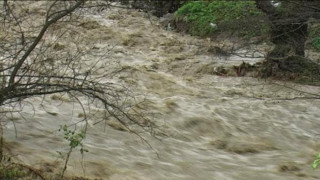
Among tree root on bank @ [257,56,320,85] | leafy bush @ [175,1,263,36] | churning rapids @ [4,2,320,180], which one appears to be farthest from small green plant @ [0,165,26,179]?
leafy bush @ [175,1,263,36]

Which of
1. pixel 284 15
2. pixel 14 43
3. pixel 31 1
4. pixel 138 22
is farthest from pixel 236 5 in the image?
pixel 14 43

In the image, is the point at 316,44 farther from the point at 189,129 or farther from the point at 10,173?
the point at 10,173

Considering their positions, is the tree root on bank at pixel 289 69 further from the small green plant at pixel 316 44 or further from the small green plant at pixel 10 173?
the small green plant at pixel 10 173

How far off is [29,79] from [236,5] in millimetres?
10104

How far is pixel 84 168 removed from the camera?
579 cm

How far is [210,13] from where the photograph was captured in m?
14.5

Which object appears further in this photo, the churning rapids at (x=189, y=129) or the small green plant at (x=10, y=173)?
the churning rapids at (x=189, y=129)

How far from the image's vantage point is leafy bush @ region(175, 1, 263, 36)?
13898mm

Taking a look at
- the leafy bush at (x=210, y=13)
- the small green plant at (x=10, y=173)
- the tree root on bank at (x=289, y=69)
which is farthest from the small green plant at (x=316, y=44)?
the small green plant at (x=10, y=173)

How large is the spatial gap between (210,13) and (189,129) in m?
7.06

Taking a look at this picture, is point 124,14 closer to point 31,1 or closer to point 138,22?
point 138,22

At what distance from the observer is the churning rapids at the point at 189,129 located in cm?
620

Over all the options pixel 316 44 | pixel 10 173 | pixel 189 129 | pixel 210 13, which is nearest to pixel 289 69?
pixel 316 44

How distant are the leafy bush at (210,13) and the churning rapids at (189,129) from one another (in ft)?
5.43
